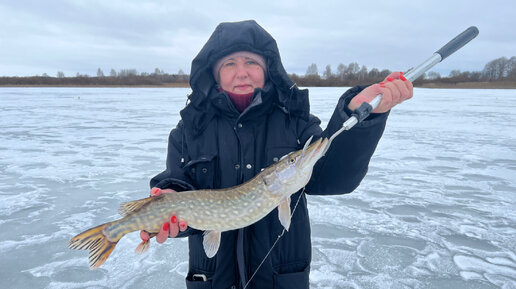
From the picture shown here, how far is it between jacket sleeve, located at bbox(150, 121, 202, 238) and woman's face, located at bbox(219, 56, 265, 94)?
0.41 meters

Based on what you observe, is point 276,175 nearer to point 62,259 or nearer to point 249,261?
point 249,261

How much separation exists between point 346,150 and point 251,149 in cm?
54

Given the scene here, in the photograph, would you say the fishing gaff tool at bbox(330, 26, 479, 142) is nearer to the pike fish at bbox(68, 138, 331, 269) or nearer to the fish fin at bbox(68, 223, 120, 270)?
the pike fish at bbox(68, 138, 331, 269)

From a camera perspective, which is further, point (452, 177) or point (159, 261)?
point (452, 177)

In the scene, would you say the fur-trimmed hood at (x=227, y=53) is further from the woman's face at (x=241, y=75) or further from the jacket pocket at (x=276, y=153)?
the jacket pocket at (x=276, y=153)

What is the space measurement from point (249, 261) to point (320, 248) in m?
1.36

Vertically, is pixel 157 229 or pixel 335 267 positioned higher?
pixel 157 229

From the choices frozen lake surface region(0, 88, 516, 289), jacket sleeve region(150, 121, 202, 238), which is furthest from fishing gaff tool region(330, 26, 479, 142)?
frozen lake surface region(0, 88, 516, 289)

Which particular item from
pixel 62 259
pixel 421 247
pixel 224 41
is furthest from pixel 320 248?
pixel 62 259

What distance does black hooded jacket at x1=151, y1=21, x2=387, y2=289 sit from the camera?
1.93 m

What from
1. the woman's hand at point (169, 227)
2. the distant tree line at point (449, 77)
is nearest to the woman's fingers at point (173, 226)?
the woman's hand at point (169, 227)

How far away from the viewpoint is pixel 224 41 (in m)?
2.23

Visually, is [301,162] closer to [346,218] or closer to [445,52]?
[445,52]

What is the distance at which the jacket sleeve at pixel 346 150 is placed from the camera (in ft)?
5.95
